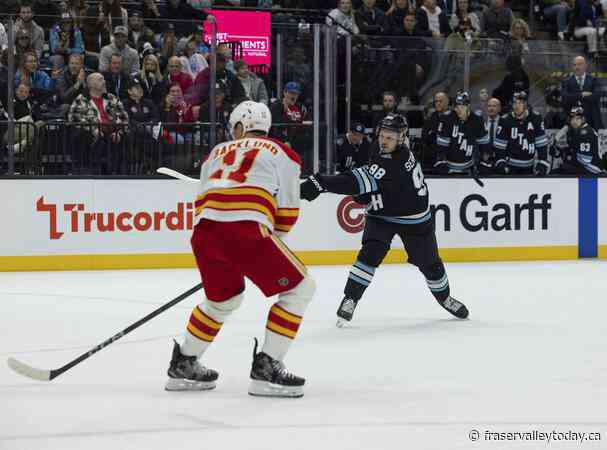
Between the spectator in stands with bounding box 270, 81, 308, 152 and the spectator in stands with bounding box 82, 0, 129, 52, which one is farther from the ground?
the spectator in stands with bounding box 82, 0, 129, 52

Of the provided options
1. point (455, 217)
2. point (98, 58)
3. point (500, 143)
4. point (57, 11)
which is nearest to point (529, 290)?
point (455, 217)

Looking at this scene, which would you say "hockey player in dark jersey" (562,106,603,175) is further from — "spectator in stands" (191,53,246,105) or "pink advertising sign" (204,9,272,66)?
"spectator in stands" (191,53,246,105)

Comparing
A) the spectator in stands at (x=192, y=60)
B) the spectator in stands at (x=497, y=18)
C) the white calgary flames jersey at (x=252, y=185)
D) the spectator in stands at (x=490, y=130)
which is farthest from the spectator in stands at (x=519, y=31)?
the white calgary flames jersey at (x=252, y=185)

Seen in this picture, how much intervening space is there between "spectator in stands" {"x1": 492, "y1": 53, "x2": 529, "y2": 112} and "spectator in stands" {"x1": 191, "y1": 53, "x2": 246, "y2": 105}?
9.00ft

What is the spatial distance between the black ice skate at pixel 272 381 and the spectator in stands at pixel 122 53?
5.76 m

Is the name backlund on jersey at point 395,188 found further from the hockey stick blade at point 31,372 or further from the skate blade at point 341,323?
the hockey stick blade at point 31,372

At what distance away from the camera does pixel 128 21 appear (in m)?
10.3

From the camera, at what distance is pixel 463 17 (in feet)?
44.8

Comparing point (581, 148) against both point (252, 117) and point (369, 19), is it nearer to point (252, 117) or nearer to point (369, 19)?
point (369, 19)

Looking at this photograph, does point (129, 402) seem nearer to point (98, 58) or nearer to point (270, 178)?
point (270, 178)

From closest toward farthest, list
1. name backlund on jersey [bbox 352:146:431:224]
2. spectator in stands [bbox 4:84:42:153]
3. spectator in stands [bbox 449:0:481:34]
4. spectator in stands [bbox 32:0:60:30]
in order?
name backlund on jersey [bbox 352:146:431:224]
spectator in stands [bbox 4:84:42:153]
spectator in stands [bbox 32:0:60:30]
spectator in stands [bbox 449:0:481:34]

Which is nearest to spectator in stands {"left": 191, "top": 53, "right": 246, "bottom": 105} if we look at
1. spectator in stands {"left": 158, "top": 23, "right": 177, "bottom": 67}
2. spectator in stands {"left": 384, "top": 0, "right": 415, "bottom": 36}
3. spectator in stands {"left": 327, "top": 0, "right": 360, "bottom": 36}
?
spectator in stands {"left": 158, "top": 23, "right": 177, "bottom": 67}

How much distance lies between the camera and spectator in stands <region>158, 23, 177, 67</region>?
10273mm

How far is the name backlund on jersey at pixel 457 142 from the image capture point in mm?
11359
